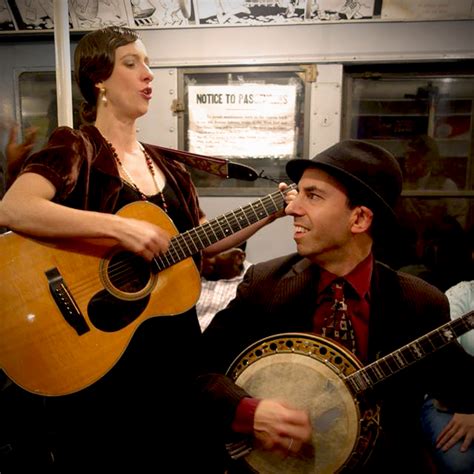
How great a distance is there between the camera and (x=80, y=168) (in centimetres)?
173

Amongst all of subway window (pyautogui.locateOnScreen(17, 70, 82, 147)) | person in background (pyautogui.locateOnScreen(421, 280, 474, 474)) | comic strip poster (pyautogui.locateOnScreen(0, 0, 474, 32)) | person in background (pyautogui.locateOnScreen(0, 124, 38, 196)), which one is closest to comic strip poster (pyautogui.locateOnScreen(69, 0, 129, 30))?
comic strip poster (pyautogui.locateOnScreen(0, 0, 474, 32))

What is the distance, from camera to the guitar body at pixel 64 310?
1.65 meters

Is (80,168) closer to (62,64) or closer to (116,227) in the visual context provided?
(116,227)

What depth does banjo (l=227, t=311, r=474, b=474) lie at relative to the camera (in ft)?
4.56

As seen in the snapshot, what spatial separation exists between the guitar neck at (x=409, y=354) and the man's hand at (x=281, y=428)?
0.20 m

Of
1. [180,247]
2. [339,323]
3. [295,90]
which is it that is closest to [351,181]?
[339,323]

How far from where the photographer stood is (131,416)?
181 centimetres

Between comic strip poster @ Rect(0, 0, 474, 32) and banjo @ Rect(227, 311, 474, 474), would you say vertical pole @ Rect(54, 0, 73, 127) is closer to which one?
comic strip poster @ Rect(0, 0, 474, 32)

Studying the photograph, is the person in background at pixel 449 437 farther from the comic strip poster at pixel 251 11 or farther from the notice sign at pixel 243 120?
the comic strip poster at pixel 251 11

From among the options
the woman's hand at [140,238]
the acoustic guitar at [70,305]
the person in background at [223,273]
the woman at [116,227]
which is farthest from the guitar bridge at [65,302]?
the person in background at [223,273]

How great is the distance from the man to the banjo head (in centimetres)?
2

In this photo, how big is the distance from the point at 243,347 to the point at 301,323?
0.82 feet

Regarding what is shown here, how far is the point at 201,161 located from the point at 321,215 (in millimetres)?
982

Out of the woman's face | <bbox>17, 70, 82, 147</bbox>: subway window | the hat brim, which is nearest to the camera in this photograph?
the hat brim
